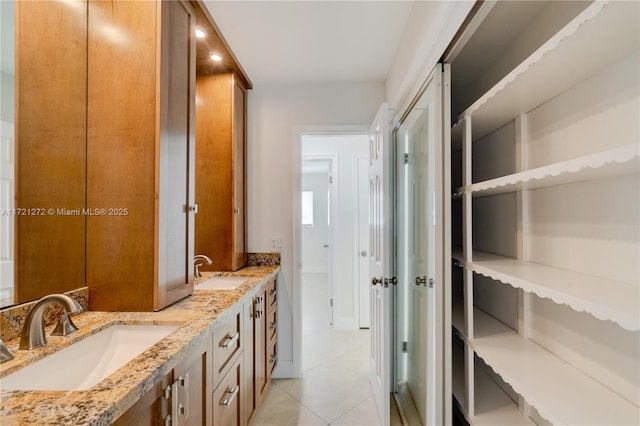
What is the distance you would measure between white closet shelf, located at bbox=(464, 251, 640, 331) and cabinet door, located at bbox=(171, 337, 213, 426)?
109 centimetres

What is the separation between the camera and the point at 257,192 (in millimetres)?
2650

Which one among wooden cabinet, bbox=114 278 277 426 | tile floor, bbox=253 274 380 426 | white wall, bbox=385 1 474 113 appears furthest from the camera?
tile floor, bbox=253 274 380 426

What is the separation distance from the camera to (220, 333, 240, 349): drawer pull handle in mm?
1367

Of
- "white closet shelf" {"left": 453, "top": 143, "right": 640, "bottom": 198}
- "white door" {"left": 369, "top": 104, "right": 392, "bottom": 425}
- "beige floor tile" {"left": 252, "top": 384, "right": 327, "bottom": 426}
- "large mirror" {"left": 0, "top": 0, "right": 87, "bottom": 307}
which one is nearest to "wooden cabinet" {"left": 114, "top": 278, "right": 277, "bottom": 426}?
"beige floor tile" {"left": 252, "top": 384, "right": 327, "bottom": 426}

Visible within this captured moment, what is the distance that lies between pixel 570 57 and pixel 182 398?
61.1 inches

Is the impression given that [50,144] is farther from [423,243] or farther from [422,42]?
[423,243]

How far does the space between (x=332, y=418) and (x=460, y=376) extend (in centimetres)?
93

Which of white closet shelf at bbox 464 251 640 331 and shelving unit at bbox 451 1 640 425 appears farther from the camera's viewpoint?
shelving unit at bbox 451 1 640 425

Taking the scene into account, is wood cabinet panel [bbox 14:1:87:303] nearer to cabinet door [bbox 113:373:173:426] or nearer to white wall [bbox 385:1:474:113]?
cabinet door [bbox 113:373:173:426]

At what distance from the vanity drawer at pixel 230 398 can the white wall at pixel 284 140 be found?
104 centimetres

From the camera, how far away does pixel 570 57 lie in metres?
0.87

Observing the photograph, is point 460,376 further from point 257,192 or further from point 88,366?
point 257,192

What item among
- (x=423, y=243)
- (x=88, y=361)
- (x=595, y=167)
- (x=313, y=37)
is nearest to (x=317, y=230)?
(x=313, y=37)

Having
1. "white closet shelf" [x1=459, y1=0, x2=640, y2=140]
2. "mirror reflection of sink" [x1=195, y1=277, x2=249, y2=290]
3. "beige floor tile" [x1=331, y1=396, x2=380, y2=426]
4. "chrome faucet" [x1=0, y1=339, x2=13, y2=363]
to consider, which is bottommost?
"beige floor tile" [x1=331, y1=396, x2=380, y2=426]
